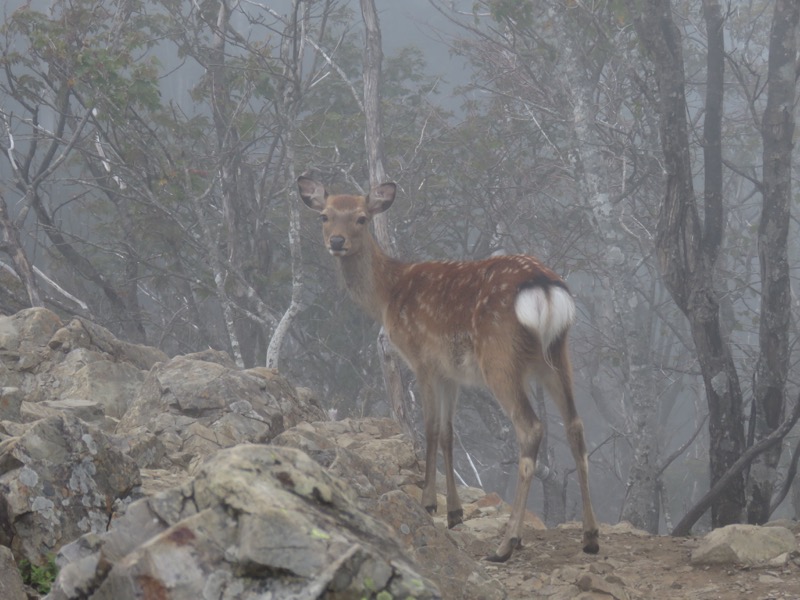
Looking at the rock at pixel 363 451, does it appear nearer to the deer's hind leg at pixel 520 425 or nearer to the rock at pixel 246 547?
the deer's hind leg at pixel 520 425

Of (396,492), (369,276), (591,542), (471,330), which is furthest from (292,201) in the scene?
(396,492)

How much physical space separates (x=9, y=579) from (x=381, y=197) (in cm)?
594

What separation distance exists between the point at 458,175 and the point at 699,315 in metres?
11.2

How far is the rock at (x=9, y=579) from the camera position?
354 cm

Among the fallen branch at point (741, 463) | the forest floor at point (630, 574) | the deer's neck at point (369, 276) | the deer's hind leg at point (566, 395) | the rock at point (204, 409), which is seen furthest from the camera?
the deer's neck at point (369, 276)

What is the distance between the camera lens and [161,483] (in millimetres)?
5742

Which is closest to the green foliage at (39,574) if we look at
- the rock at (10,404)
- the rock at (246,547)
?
the rock at (246,547)

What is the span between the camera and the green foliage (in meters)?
3.91

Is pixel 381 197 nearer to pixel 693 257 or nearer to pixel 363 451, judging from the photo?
pixel 363 451

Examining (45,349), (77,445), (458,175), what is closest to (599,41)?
(458,175)

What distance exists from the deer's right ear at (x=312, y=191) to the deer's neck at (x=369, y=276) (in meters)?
0.73

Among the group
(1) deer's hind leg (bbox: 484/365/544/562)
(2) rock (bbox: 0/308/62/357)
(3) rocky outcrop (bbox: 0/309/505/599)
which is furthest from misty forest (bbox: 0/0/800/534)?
(3) rocky outcrop (bbox: 0/309/505/599)

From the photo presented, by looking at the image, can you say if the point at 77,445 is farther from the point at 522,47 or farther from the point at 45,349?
the point at 522,47

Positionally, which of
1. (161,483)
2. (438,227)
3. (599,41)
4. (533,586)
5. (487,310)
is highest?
(599,41)
